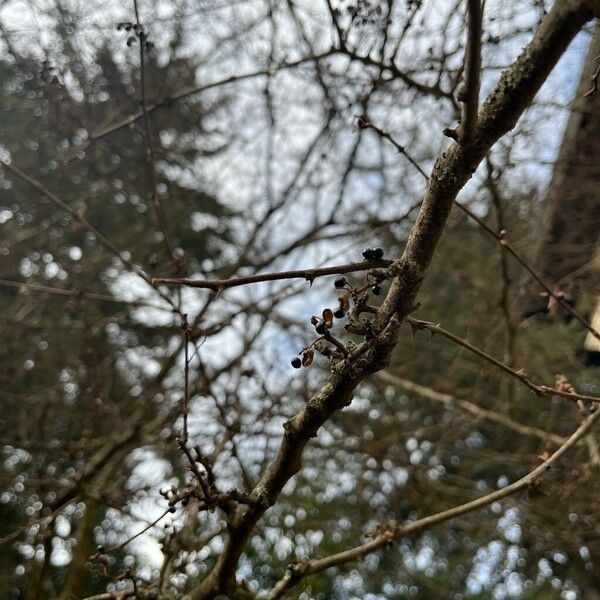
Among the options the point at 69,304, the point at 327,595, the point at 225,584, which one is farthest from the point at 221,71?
the point at 327,595

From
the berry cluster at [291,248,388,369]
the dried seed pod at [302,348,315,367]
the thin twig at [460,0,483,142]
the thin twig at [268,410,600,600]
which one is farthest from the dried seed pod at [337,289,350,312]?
the thin twig at [268,410,600,600]

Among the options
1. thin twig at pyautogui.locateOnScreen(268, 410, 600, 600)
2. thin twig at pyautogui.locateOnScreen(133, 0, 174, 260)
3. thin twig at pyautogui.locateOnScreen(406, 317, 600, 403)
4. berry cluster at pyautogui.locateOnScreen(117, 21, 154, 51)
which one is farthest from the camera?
berry cluster at pyautogui.locateOnScreen(117, 21, 154, 51)

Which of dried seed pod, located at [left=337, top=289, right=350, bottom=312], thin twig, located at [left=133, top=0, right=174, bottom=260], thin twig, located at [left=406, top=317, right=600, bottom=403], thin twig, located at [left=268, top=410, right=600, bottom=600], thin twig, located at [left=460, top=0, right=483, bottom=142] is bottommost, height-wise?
thin twig, located at [left=268, top=410, right=600, bottom=600]

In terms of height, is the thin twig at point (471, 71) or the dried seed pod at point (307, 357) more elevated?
the thin twig at point (471, 71)

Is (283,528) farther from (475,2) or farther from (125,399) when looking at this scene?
(475,2)

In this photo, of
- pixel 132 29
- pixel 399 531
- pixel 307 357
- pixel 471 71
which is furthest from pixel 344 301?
pixel 132 29

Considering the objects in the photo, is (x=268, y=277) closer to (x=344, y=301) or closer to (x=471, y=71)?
(x=344, y=301)

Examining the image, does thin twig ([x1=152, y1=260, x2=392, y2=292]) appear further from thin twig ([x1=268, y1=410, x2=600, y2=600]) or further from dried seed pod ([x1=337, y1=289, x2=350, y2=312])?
thin twig ([x1=268, y1=410, x2=600, y2=600])

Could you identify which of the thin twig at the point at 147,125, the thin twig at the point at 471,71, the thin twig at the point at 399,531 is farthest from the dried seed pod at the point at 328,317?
the thin twig at the point at 147,125

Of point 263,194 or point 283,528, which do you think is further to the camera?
point 263,194

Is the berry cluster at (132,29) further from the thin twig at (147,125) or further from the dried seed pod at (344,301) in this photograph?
the dried seed pod at (344,301)

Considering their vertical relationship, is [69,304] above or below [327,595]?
above

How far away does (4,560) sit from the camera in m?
5.93

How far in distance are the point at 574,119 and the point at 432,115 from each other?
169 centimetres
